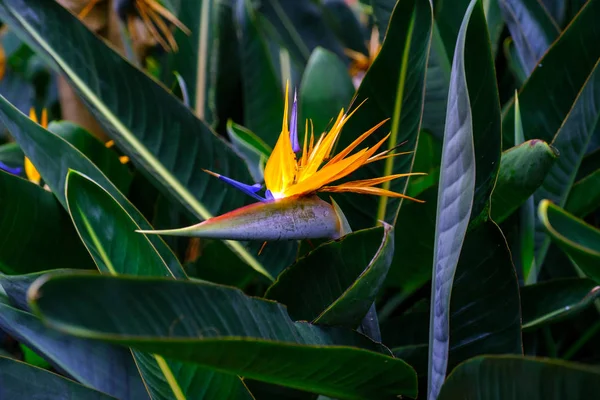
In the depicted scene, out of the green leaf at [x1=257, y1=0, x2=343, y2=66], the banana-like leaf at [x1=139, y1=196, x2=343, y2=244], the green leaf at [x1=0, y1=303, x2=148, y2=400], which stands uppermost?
the green leaf at [x1=257, y1=0, x2=343, y2=66]

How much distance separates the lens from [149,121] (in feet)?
2.42

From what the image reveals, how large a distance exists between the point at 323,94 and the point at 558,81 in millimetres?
368

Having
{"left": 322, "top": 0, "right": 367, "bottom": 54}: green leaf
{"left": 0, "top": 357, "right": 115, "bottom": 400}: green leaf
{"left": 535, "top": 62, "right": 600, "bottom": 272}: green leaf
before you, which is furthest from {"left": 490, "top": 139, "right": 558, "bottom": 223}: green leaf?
{"left": 322, "top": 0, "right": 367, "bottom": 54}: green leaf

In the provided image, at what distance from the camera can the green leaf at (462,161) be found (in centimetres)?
43

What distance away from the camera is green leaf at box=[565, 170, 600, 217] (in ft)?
2.25

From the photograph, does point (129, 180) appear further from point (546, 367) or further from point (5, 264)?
point (546, 367)

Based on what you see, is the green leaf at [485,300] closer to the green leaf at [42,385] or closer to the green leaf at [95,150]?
the green leaf at [42,385]

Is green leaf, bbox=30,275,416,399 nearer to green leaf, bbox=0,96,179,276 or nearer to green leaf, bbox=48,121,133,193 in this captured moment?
green leaf, bbox=0,96,179,276

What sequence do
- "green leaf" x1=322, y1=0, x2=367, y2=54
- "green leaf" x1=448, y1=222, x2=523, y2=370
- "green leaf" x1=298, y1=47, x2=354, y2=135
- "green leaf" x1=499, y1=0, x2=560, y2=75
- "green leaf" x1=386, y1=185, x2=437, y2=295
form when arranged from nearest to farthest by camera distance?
"green leaf" x1=448, y1=222, x2=523, y2=370 < "green leaf" x1=386, y1=185, x2=437, y2=295 < "green leaf" x1=499, y1=0, x2=560, y2=75 < "green leaf" x1=298, y1=47, x2=354, y2=135 < "green leaf" x1=322, y1=0, x2=367, y2=54

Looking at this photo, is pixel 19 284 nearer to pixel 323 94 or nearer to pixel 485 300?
pixel 485 300

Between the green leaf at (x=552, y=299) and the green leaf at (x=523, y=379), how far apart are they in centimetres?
21

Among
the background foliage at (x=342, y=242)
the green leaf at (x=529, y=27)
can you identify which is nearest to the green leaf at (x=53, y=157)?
the background foliage at (x=342, y=242)

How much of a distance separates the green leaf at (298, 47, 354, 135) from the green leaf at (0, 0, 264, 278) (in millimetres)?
270

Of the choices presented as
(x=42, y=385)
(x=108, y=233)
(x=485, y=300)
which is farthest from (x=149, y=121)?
(x=485, y=300)
